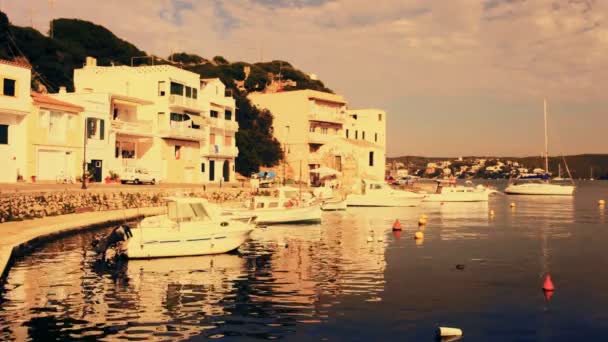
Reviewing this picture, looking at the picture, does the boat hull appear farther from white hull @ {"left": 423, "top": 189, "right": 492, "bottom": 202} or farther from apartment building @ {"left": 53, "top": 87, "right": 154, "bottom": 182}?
white hull @ {"left": 423, "top": 189, "right": 492, "bottom": 202}

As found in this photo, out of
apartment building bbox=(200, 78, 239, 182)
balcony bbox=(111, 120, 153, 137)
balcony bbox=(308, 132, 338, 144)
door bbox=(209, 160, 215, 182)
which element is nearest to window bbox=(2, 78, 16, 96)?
balcony bbox=(111, 120, 153, 137)

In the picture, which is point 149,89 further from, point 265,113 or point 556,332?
point 556,332

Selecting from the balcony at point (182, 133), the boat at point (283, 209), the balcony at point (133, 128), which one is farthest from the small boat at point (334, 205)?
the balcony at point (133, 128)

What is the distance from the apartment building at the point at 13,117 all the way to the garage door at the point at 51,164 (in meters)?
1.78

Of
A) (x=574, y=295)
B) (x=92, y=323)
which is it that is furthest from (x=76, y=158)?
(x=574, y=295)

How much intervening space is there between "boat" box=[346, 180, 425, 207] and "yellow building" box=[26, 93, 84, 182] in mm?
32448

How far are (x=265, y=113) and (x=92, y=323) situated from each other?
81994 mm

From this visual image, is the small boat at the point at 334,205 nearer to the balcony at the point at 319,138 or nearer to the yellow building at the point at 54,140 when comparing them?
the yellow building at the point at 54,140

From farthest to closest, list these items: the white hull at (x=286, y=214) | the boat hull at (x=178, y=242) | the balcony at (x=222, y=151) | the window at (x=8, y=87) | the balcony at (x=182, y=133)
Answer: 1. the balcony at (x=222, y=151)
2. the balcony at (x=182, y=133)
3. the window at (x=8, y=87)
4. the white hull at (x=286, y=214)
5. the boat hull at (x=178, y=242)

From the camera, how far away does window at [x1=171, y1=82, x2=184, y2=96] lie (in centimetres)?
7050

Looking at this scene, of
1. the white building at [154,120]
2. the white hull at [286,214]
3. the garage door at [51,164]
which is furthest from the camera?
the white building at [154,120]

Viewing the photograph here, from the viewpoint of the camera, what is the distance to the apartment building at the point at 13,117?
48.0 metres

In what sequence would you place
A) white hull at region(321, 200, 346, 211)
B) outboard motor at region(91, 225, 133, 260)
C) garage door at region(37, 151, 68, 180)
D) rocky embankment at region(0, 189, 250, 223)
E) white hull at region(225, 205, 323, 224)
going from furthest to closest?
white hull at region(321, 200, 346, 211), garage door at region(37, 151, 68, 180), white hull at region(225, 205, 323, 224), rocky embankment at region(0, 189, 250, 223), outboard motor at region(91, 225, 133, 260)

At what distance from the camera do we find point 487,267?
27.6 m
